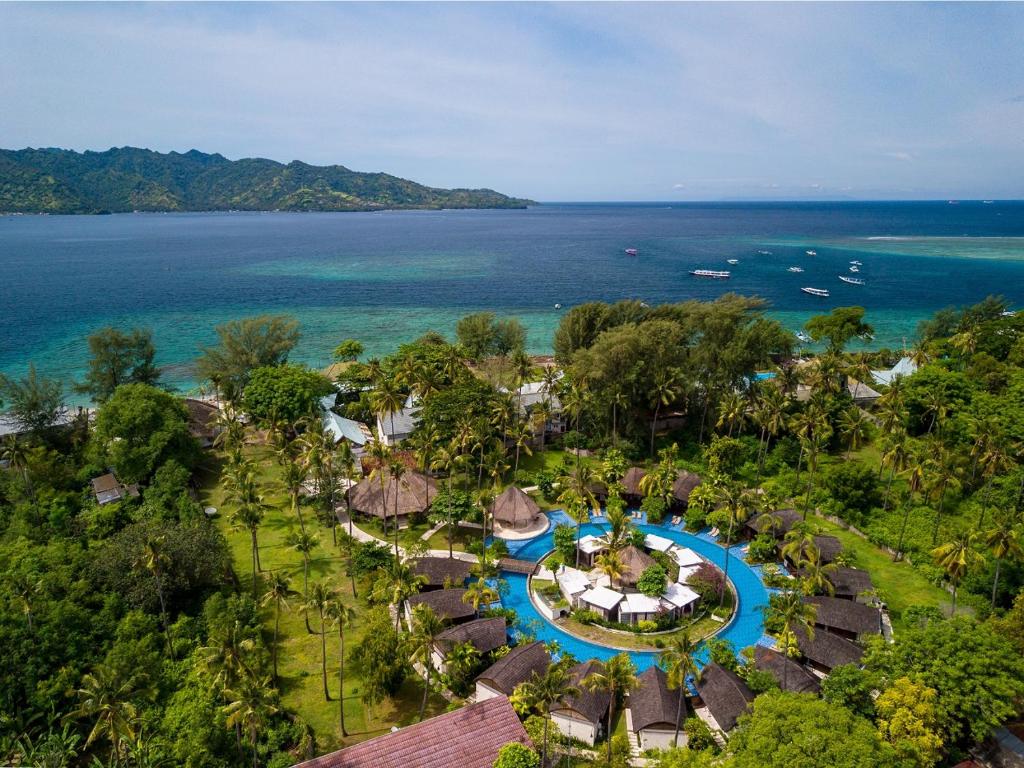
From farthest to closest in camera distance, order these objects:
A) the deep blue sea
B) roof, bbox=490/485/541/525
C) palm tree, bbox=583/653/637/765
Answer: the deep blue sea → roof, bbox=490/485/541/525 → palm tree, bbox=583/653/637/765

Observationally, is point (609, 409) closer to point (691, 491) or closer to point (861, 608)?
point (691, 491)

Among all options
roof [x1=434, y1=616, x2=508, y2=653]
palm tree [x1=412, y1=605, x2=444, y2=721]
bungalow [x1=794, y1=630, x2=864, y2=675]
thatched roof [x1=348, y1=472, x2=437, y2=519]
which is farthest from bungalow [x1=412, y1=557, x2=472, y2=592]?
bungalow [x1=794, y1=630, x2=864, y2=675]

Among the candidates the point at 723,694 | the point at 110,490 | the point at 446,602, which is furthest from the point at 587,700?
the point at 110,490

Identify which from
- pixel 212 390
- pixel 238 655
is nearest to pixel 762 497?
pixel 238 655

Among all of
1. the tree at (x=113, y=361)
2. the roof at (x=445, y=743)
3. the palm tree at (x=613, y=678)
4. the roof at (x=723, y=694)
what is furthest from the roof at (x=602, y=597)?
the tree at (x=113, y=361)

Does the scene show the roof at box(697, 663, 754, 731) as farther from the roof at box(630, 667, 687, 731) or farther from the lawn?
the lawn
